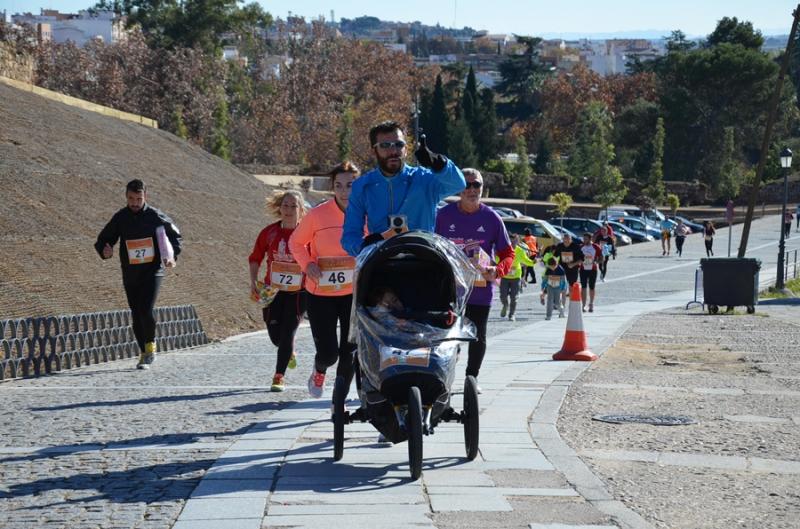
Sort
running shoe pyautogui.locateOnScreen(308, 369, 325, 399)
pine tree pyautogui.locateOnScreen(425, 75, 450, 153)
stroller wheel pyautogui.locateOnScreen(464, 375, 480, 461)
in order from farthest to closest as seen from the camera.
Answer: pine tree pyautogui.locateOnScreen(425, 75, 450, 153), running shoe pyautogui.locateOnScreen(308, 369, 325, 399), stroller wheel pyautogui.locateOnScreen(464, 375, 480, 461)

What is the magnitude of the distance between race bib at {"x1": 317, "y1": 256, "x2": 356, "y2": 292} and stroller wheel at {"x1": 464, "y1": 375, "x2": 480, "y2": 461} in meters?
1.76

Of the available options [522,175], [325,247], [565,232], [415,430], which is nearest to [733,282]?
[565,232]

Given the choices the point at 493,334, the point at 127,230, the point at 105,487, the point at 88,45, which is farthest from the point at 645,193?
the point at 105,487

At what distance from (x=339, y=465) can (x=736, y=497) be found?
225 cm

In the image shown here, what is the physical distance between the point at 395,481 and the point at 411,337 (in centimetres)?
80

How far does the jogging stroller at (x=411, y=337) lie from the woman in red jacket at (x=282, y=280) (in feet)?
11.7

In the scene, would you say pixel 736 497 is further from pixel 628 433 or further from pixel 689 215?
pixel 689 215

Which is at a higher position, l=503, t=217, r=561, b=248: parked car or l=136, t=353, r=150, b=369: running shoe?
l=136, t=353, r=150, b=369: running shoe

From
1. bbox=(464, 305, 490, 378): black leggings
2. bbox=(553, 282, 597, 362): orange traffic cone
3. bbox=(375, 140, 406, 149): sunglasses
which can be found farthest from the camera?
bbox=(553, 282, 597, 362): orange traffic cone

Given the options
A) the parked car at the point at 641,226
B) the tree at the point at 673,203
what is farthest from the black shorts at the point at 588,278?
the tree at the point at 673,203

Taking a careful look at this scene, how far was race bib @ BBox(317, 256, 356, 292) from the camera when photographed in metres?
9.71

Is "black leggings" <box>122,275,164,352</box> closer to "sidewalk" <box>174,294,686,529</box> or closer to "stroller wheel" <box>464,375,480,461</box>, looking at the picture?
"sidewalk" <box>174,294,686,529</box>

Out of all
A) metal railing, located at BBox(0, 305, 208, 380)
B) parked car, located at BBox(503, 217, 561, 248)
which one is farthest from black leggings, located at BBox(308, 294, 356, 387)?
parked car, located at BBox(503, 217, 561, 248)

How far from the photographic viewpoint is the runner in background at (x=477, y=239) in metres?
10.2
